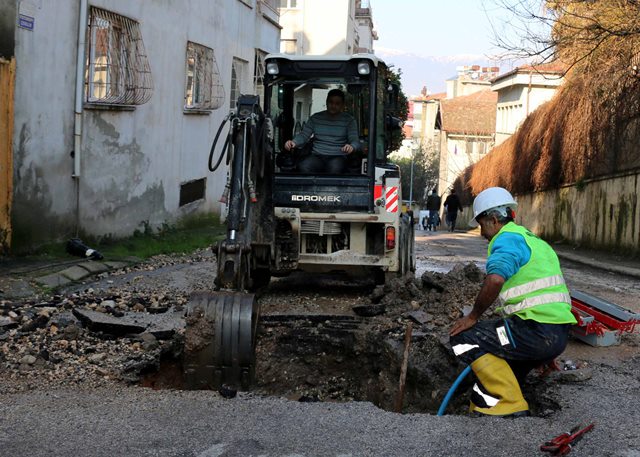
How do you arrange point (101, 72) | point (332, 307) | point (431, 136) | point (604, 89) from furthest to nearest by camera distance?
point (431, 136), point (604, 89), point (101, 72), point (332, 307)

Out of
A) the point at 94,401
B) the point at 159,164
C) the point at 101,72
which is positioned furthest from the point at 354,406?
the point at 159,164

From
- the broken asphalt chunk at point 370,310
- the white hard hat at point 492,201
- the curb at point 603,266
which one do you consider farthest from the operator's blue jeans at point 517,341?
the curb at point 603,266

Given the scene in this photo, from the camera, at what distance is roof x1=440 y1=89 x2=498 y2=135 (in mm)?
59928

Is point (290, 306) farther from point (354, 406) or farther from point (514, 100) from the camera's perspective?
point (514, 100)

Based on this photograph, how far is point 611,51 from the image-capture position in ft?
54.4

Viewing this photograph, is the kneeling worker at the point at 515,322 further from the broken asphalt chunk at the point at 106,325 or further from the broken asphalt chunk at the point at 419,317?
the broken asphalt chunk at the point at 106,325

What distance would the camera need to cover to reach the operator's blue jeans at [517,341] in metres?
5.58

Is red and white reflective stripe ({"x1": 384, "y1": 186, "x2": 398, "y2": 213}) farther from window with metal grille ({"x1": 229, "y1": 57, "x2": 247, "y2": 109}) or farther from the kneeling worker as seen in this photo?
window with metal grille ({"x1": 229, "y1": 57, "x2": 247, "y2": 109})

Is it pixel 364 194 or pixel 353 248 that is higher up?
pixel 364 194

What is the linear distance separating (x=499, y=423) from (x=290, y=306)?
4.80 meters

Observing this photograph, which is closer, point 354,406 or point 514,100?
point 354,406

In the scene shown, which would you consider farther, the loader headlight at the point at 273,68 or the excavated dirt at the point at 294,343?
the loader headlight at the point at 273,68

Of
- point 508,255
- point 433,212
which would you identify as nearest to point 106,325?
point 508,255

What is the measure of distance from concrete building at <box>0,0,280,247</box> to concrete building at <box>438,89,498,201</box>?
134ft
